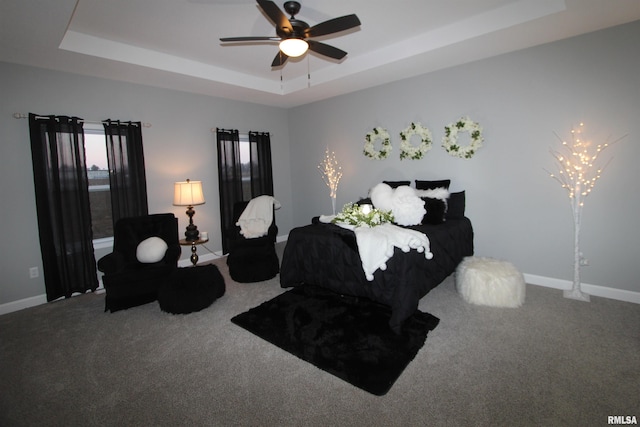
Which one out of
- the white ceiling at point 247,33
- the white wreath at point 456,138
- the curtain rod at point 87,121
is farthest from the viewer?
the white wreath at point 456,138

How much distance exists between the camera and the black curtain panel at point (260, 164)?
5.75m

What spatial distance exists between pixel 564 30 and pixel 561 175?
59.3 inches

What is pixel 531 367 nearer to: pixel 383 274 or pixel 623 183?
pixel 383 274

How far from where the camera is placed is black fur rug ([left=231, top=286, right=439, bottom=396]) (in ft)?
7.29

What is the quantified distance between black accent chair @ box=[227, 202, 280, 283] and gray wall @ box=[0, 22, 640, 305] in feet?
3.95

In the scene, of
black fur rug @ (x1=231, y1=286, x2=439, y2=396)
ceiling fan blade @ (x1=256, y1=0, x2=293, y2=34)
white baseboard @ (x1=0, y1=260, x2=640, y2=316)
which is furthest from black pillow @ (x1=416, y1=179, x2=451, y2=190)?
ceiling fan blade @ (x1=256, y1=0, x2=293, y2=34)

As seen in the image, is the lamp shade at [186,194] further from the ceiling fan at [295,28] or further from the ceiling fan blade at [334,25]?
the ceiling fan blade at [334,25]

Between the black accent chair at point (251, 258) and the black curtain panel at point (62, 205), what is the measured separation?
5.74 ft

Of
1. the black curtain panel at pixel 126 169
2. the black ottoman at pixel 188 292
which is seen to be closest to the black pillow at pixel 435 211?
the black ottoman at pixel 188 292

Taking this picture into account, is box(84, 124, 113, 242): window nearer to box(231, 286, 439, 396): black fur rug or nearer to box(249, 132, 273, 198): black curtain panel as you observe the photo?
box(249, 132, 273, 198): black curtain panel

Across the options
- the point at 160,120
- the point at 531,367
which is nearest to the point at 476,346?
the point at 531,367

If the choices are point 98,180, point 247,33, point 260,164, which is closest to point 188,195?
point 98,180

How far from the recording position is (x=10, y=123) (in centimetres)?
340

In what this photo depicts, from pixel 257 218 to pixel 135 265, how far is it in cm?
169
